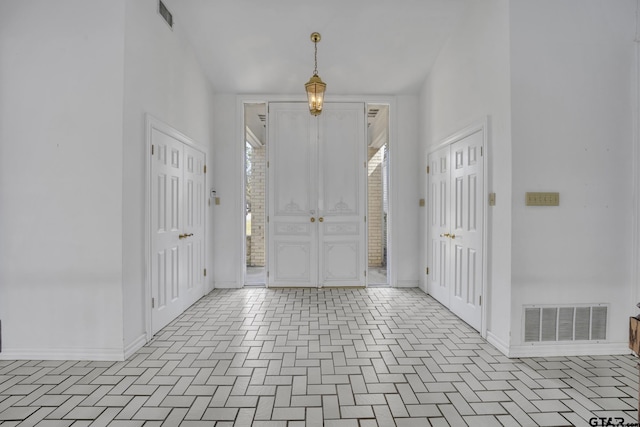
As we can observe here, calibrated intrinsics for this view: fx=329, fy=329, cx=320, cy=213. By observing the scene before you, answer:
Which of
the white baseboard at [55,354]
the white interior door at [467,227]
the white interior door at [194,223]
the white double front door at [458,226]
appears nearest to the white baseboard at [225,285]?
the white interior door at [194,223]

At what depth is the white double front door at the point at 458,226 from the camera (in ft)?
11.0

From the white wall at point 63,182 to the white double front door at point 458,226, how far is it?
3313 mm

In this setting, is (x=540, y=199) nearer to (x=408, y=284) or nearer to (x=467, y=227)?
(x=467, y=227)

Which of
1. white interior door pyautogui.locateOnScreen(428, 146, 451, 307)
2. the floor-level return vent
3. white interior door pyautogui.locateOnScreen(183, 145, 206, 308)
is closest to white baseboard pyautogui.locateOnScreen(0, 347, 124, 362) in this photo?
white interior door pyautogui.locateOnScreen(183, 145, 206, 308)

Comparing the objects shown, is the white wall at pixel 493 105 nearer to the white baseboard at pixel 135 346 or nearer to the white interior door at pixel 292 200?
the white interior door at pixel 292 200

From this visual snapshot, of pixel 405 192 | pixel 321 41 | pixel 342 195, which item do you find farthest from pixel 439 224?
pixel 321 41

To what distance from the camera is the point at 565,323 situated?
9.36 ft

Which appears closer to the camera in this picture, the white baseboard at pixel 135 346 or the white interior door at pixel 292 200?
the white baseboard at pixel 135 346

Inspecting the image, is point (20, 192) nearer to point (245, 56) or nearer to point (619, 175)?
point (245, 56)

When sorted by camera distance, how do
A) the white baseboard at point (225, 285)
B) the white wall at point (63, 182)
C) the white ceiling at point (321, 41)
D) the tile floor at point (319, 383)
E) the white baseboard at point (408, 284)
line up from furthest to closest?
the white baseboard at point (408, 284), the white baseboard at point (225, 285), the white ceiling at point (321, 41), the white wall at point (63, 182), the tile floor at point (319, 383)

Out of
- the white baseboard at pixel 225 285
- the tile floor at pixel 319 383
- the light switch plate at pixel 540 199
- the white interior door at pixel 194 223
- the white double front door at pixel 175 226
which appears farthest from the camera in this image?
the white baseboard at pixel 225 285

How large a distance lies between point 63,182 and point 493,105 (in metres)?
3.80

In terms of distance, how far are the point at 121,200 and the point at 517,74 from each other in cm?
347

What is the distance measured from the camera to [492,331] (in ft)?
10.1
